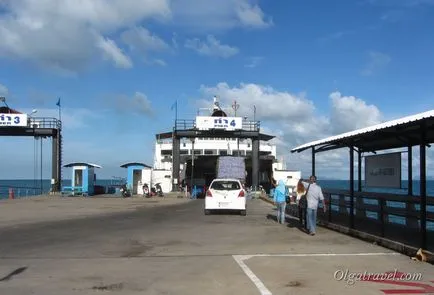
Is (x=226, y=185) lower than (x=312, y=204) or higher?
higher

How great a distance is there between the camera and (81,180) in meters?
47.4

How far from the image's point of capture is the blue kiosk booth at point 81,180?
151 ft

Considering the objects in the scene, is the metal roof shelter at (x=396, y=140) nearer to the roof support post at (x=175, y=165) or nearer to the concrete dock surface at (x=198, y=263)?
the concrete dock surface at (x=198, y=263)

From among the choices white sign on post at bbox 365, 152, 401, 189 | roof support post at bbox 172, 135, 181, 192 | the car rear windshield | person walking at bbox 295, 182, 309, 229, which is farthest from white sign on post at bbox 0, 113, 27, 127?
white sign on post at bbox 365, 152, 401, 189

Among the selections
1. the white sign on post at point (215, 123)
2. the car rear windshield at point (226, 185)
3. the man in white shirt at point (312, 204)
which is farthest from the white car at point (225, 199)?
the white sign on post at point (215, 123)

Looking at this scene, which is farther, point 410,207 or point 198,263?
point 410,207

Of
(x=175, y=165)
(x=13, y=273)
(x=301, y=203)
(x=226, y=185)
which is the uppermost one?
(x=175, y=165)

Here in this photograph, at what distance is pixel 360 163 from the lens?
19.5 metres

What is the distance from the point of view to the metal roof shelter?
10.8 meters

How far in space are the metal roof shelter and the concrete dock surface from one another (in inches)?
60.3

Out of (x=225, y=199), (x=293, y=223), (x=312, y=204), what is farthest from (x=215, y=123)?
(x=312, y=204)

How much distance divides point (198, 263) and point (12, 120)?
42232 mm

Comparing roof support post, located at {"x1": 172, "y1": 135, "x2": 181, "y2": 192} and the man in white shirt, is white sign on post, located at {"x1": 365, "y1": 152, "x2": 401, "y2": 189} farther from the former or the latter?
roof support post, located at {"x1": 172, "y1": 135, "x2": 181, "y2": 192}

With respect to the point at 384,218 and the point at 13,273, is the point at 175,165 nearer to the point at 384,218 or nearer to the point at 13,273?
the point at 384,218
